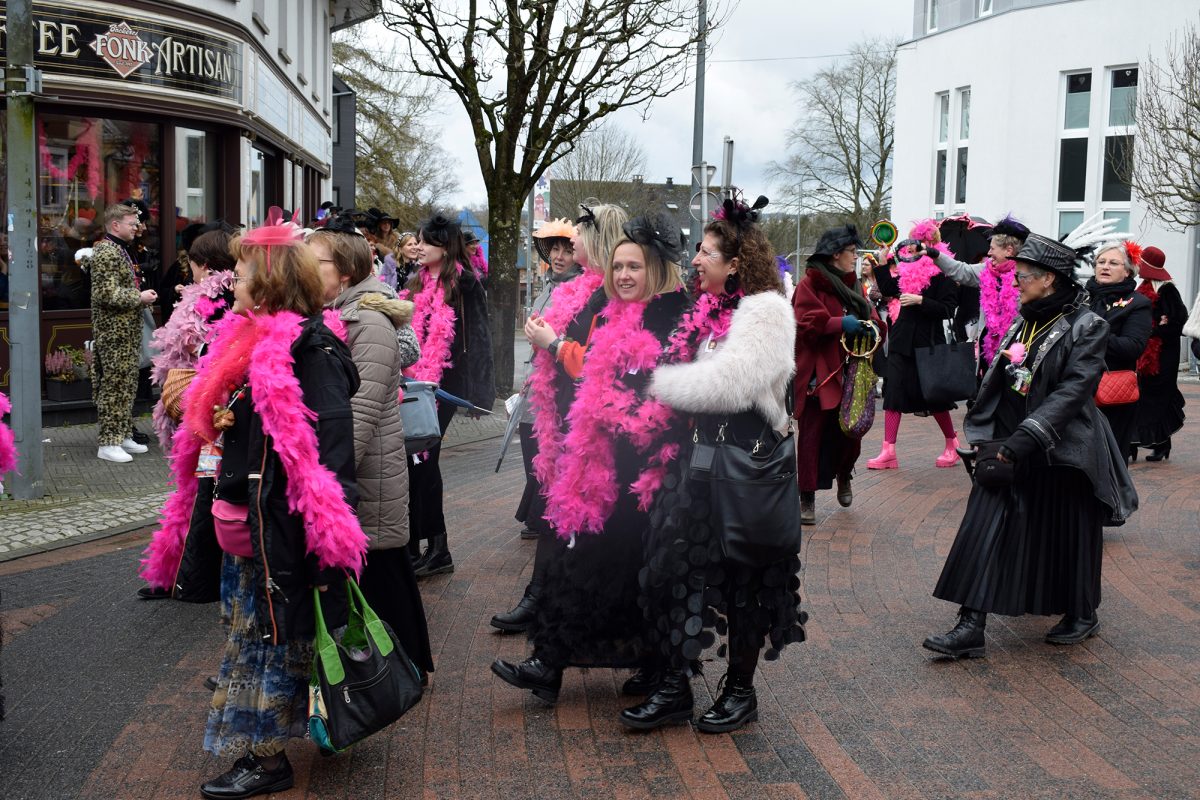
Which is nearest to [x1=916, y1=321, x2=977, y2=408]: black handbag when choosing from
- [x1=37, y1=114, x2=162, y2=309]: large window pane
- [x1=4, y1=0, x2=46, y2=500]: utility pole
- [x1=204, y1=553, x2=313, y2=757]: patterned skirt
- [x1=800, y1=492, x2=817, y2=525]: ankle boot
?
[x1=800, y1=492, x2=817, y2=525]: ankle boot

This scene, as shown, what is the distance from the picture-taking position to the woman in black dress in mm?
5578

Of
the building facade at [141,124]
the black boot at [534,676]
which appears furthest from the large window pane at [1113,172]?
the black boot at [534,676]

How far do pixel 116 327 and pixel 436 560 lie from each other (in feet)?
15.4

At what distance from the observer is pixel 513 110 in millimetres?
16391

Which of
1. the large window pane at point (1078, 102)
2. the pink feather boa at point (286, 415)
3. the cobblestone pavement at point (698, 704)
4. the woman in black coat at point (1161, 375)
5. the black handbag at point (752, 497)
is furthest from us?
the large window pane at point (1078, 102)

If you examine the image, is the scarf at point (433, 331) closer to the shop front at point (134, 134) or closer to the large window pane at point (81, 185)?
the shop front at point (134, 134)

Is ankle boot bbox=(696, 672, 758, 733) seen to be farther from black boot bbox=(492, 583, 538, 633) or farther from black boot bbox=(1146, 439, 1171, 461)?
black boot bbox=(1146, 439, 1171, 461)

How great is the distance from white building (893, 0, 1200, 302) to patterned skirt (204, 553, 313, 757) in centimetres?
2781

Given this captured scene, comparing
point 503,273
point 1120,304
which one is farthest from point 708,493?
point 503,273

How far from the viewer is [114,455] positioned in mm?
10242

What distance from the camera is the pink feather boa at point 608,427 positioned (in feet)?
15.2

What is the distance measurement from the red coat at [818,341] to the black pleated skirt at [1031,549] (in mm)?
2778

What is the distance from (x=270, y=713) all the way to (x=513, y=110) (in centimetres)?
1328

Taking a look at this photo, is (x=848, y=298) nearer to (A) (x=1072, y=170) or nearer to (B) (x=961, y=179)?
(A) (x=1072, y=170)
